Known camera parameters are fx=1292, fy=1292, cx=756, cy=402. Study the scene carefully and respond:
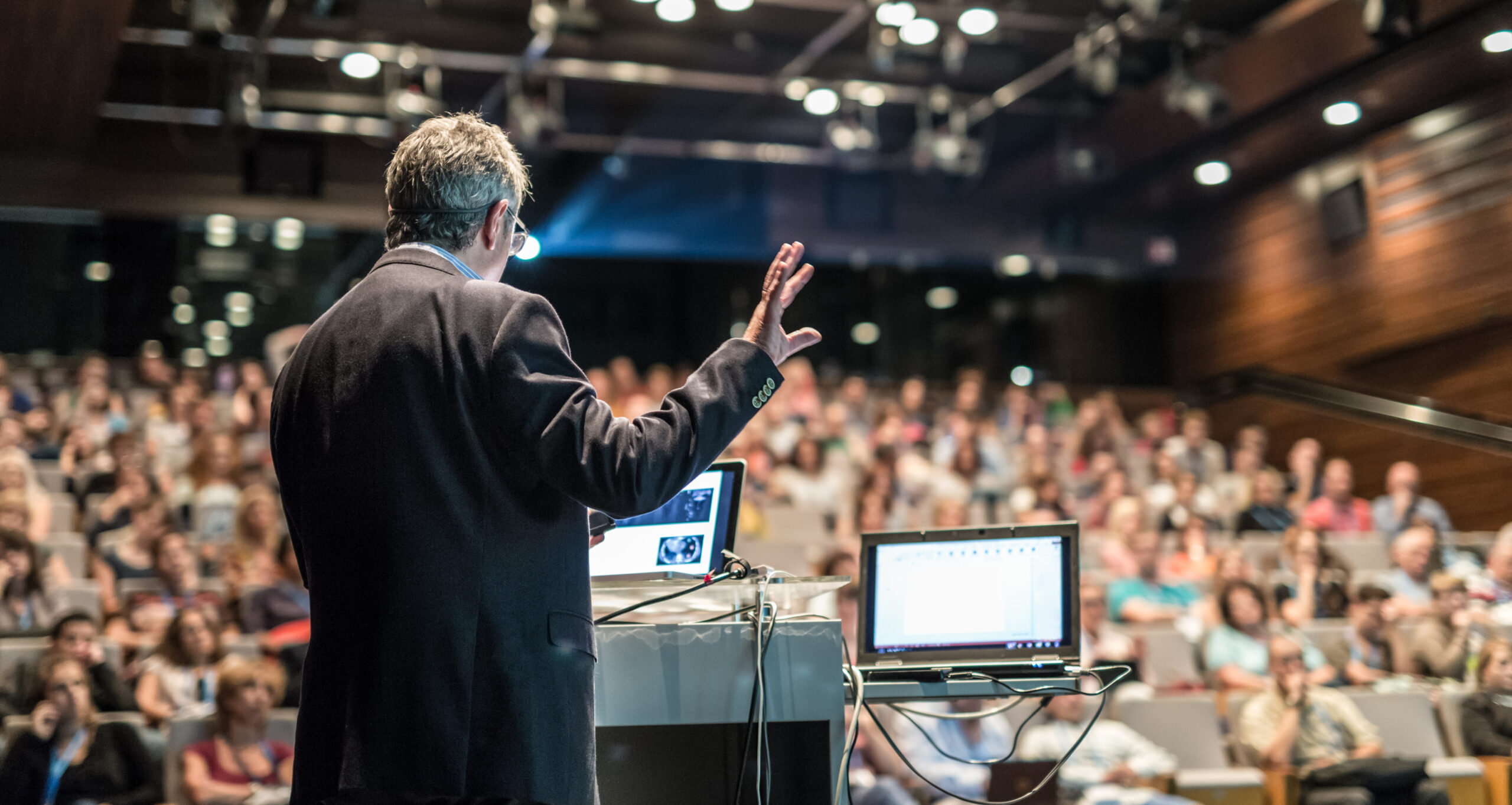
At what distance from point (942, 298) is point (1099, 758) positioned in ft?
21.7

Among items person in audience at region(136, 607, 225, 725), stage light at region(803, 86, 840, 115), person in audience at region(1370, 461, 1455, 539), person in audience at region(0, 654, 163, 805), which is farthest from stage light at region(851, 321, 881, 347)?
person in audience at region(0, 654, 163, 805)

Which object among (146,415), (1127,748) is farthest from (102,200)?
(1127,748)

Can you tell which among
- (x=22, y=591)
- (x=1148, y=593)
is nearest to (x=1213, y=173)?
(x=1148, y=593)

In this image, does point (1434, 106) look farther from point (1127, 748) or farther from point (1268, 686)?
point (1127, 748)

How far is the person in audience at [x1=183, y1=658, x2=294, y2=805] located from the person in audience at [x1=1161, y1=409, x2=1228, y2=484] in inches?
222

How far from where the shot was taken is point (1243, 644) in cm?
493

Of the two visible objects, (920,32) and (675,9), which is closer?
(920,32)

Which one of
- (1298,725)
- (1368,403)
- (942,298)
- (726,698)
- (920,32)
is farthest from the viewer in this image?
(942,298)

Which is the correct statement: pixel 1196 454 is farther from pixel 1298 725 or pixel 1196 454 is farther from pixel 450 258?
pixel 450 258

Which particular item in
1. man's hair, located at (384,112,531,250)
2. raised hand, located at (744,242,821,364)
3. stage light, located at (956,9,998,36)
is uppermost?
stage light, located at (956,9,998,36)

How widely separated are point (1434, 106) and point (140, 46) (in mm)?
7452

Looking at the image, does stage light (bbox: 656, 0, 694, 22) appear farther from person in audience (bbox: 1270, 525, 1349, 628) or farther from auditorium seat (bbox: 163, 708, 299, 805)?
auditorium seat (bbox: 163, 708, 299, 805)

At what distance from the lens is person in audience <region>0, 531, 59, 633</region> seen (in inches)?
167

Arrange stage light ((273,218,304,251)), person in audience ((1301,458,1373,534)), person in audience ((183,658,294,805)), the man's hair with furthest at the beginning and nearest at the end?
stage light ((273,218,304,251)) → person in audience ((1301,458,1373,534)) → person in audience ((183,658,294,805)) → the man's hair
